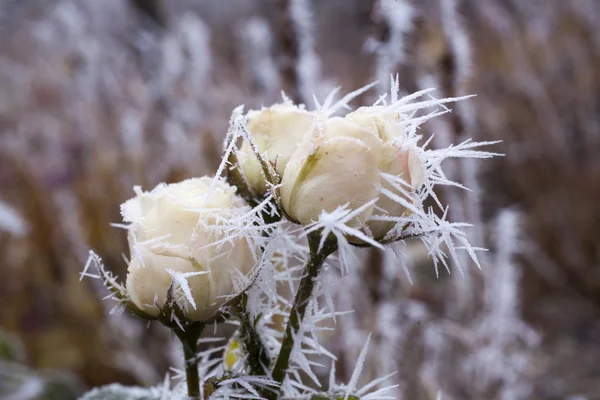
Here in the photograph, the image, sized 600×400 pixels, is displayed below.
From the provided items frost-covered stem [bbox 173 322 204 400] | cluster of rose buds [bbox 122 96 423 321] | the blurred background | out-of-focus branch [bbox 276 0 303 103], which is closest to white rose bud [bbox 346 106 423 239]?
cluster of rose buds [bbox 122 96 423 321]

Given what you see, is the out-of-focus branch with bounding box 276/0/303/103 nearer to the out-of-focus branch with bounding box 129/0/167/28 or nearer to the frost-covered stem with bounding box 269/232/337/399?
the frost-covered stem with bounding box 269/232/337/399

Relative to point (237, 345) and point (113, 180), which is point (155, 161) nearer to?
point (113, 180)

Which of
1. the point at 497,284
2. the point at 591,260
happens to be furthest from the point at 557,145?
the point at 497,284

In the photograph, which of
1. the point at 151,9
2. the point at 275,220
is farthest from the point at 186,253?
the point at 151,9

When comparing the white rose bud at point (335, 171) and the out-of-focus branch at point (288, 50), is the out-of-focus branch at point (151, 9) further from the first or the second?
the white rose bud at point (335, 171)

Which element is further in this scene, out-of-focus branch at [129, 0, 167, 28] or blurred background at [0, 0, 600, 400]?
out-of-focus branch at [129, 0, 167, 28]
